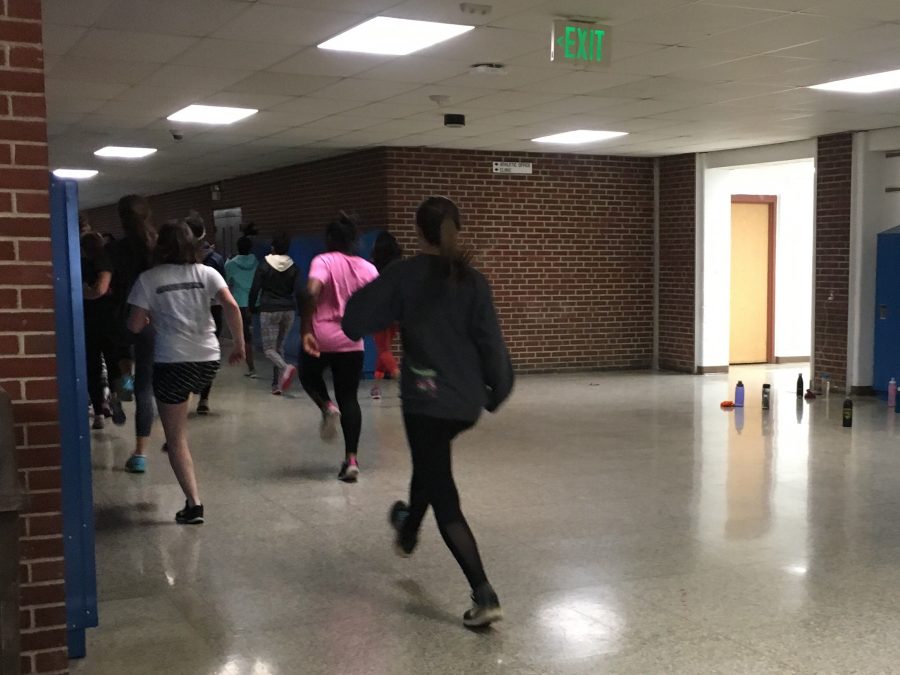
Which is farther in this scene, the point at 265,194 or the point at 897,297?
the point at 265,194

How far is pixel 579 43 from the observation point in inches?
225

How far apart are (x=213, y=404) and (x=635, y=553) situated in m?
6.08

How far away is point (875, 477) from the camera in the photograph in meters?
6.57

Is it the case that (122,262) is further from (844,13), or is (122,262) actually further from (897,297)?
(897,297)

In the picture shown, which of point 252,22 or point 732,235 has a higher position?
point 252,22

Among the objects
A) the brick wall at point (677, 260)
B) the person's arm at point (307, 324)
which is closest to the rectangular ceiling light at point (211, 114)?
the person's arm at point (307, 324)

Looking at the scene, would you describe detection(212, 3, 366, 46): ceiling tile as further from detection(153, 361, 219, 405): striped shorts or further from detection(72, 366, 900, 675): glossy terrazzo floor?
detection(72, 366, 900, 675): glossy terrazzo floor

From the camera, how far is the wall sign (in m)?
12.6

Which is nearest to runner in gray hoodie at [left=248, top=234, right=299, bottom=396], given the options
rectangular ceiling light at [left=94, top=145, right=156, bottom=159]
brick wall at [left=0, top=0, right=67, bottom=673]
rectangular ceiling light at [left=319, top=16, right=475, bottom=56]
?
rectangular ceiling light at [left=94, top=145, right=156, bottom=159]

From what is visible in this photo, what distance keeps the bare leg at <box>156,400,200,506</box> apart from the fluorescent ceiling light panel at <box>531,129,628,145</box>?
6665mm

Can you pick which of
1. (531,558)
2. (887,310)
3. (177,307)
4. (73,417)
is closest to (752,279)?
(887,310)

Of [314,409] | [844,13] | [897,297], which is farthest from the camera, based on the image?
[897,297]

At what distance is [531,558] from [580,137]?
7.41 metres

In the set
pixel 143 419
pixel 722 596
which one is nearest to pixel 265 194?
pixel 143 419
